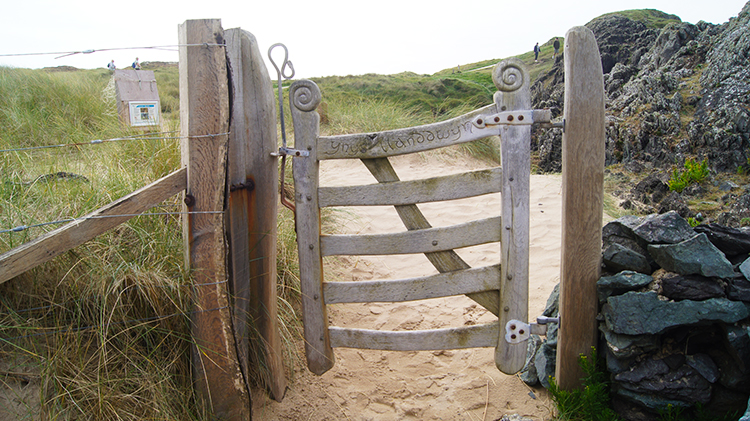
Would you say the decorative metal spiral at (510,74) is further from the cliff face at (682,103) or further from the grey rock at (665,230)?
the cliff face at (682,103)

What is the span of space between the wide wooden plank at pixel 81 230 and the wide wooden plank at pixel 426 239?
95 cm

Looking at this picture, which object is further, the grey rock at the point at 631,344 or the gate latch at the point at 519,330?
the gate latch at the point at 519,330

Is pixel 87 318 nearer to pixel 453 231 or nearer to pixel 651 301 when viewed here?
pixel 453 231

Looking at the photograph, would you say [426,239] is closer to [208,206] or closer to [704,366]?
[208,206]

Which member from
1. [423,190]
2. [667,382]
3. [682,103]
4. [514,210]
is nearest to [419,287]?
[423,190]

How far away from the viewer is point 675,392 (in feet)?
7.72

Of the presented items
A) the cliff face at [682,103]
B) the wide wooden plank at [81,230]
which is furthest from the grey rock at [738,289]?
the cliff face at [682,103]

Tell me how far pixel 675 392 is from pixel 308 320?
2076mm

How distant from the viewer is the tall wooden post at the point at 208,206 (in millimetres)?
2205

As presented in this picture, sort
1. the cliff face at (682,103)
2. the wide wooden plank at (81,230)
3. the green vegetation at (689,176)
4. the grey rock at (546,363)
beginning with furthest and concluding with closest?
the cliff face at (682,103)
the green vegetation at (689,176)
the grey rock at (546,363)
the wide wooden plank at (81,230)

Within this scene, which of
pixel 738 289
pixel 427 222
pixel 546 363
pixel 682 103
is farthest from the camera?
pixel 682 103

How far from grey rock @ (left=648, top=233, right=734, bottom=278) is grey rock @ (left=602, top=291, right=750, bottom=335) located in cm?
15

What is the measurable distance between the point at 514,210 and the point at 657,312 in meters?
0.92

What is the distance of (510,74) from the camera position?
7.59 ft
